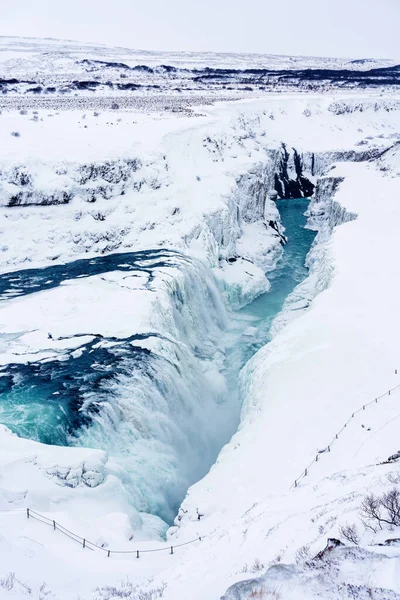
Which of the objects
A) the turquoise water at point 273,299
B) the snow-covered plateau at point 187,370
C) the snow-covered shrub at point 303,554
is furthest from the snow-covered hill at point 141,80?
the snow-covered shrub at point 303,554

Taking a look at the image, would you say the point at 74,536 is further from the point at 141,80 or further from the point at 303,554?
the point at 141,80

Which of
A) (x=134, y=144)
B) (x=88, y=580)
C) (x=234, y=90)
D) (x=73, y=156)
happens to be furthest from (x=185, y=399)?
(x=234, y=90)

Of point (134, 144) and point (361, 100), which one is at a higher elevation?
point (361, 100)

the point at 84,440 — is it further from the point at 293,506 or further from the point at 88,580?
the point at 293,506

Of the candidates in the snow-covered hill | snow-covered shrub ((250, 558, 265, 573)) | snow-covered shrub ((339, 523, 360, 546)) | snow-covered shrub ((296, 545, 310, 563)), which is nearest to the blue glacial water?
snow-covered shrub ((250, 558, 265, 573))

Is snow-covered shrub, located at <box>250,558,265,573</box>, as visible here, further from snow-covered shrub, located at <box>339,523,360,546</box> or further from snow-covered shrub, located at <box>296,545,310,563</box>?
snow-covered shrub, located at <box>339,523,360,546</box>

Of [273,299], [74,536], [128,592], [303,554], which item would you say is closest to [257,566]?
[303,554]
